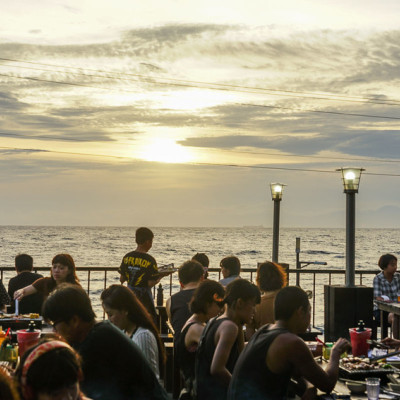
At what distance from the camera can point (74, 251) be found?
6500cm

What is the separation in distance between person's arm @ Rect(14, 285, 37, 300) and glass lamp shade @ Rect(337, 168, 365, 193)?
4.09m

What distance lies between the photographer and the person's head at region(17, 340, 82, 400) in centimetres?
208

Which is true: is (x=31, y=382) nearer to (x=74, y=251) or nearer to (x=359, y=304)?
(x=359, y=304)

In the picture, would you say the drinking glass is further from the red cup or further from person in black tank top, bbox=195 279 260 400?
the red cup

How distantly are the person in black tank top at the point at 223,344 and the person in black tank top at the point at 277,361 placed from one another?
31 centimetres

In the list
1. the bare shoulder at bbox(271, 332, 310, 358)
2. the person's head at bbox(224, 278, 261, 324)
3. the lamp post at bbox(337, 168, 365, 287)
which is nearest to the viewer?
the bare shoulder at bbox(271, 332, 310, 358)

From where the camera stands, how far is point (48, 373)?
2.08 metres

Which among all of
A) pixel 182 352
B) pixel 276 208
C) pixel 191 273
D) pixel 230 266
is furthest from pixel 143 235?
pixel 276 208

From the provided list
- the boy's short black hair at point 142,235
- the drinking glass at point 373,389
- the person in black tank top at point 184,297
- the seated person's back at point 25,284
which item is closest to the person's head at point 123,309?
the drinking glass at point 373,389

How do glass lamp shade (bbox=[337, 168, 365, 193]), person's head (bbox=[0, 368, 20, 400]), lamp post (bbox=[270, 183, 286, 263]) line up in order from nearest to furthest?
person's head (bbox=[0, 368, 20, 400]) → glass lamp shade (bbox=[337, 168, 365, 193]) → lamp post (bbox=[270, 183, 286, 263])

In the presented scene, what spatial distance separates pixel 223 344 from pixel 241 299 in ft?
1.17

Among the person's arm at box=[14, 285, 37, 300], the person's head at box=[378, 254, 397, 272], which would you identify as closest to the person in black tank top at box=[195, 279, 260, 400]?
the person's arm at box=[14, 285, 37, 300]

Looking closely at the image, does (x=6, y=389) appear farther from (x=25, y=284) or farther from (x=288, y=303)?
(x=25, y=284)

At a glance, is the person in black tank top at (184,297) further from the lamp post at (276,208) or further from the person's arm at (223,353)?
the lamp post at (276,208)
